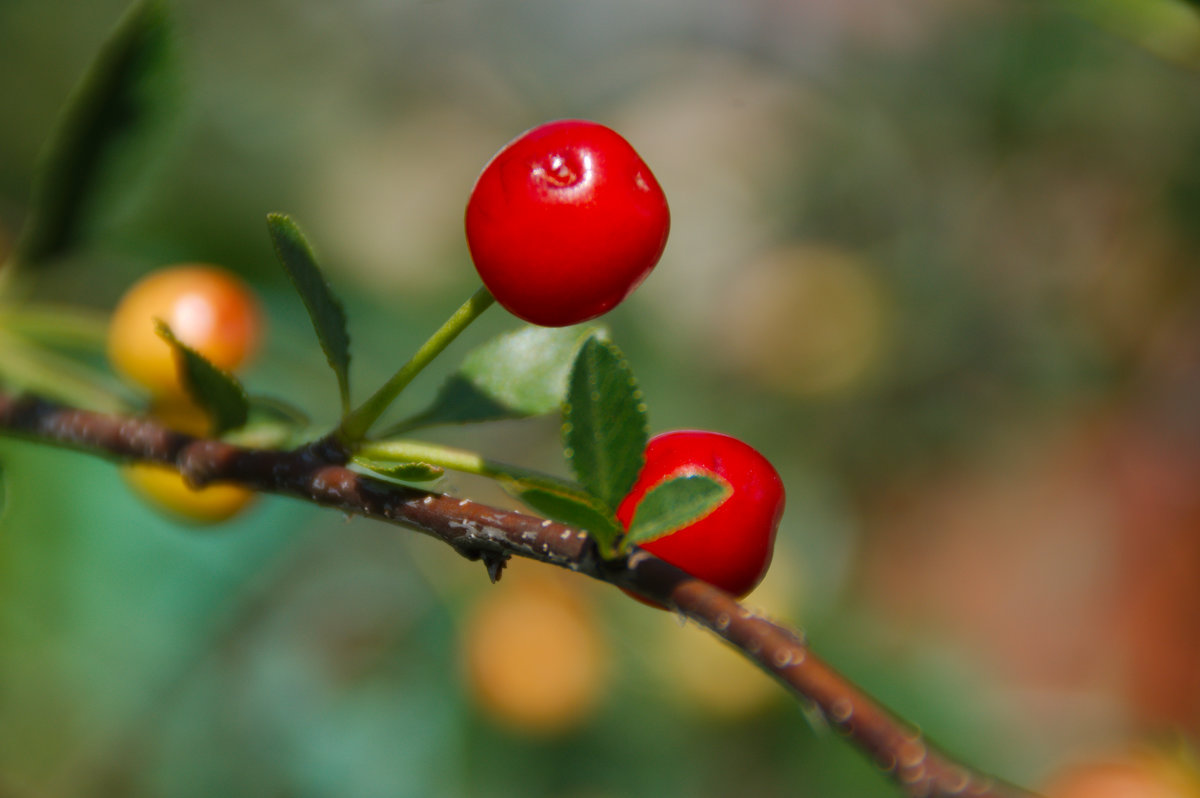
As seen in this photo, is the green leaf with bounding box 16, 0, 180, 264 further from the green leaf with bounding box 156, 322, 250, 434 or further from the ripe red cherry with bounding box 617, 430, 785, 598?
the ripe red cherry with bounding box 617, 430, 785, 598

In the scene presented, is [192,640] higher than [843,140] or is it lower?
lower

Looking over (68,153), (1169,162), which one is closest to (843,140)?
(1169,162)

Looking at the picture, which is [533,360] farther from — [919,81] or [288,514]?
[919,81]

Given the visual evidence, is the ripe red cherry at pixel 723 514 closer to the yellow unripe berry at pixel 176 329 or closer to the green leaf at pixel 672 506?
the green leaf at pixel 672 506

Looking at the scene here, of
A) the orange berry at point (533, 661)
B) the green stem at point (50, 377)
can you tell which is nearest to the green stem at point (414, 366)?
the green stem at point (50, 377)

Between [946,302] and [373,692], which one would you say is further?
[946,302]

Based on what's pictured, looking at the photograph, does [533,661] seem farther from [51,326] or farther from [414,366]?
[414,366]

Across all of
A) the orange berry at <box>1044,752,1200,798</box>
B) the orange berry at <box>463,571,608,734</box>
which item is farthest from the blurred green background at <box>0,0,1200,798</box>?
the orange berry at <box>1044,752,1200,798</box>
